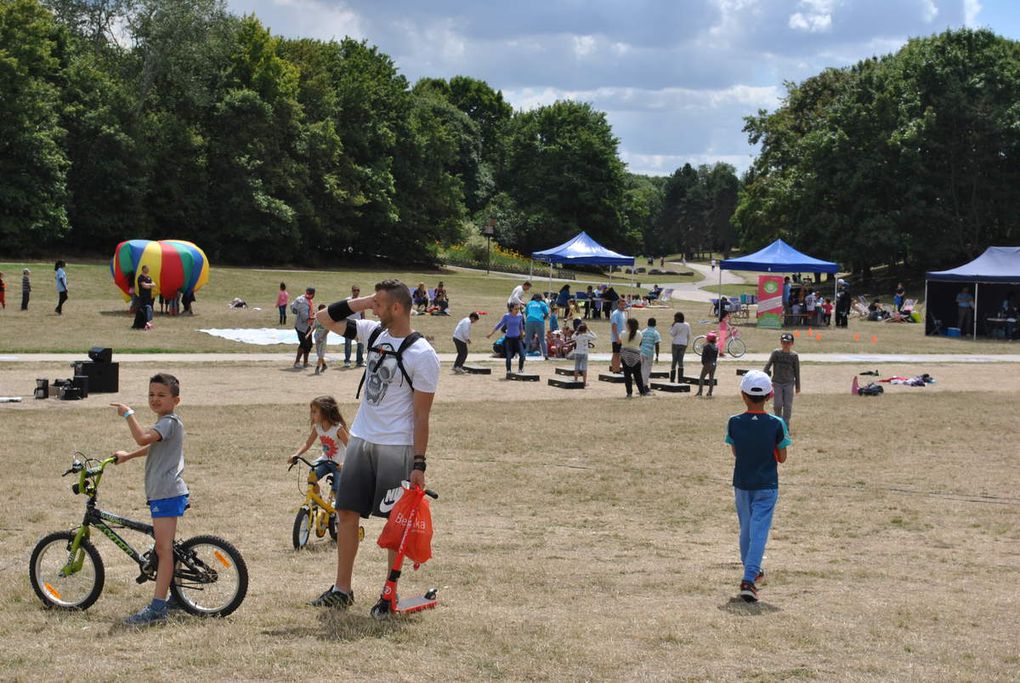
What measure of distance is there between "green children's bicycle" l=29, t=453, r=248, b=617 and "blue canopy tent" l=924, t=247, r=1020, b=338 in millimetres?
35238

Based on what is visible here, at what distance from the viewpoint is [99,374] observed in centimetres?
1978

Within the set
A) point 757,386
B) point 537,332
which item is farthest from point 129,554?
point 537,332

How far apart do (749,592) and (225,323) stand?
1141 inches

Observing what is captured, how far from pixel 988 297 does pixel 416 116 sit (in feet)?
162

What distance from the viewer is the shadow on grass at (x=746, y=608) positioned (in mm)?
7453

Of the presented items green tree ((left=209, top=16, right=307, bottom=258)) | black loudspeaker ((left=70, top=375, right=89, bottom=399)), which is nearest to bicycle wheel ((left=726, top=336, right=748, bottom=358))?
black loudspeaker ((left=70, top=375, right=89, bottom=399))

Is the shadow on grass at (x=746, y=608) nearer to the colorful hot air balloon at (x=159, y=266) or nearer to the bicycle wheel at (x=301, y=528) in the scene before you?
the bicycle wheel at (x=301, y=528)

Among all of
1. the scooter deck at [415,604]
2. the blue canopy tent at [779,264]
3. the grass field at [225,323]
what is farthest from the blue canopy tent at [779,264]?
the scooter deck at [415,604]

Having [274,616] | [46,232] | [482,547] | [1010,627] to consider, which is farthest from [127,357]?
[46,232]

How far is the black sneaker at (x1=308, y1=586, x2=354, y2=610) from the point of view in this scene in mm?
7141

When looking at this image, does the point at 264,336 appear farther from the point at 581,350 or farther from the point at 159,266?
the point at 581,350

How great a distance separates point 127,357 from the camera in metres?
26.2

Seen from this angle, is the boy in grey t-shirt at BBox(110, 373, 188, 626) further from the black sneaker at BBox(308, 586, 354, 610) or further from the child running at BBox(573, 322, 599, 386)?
the child running at BBox(573, 322, 599, 386)

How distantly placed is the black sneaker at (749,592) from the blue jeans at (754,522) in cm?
4
